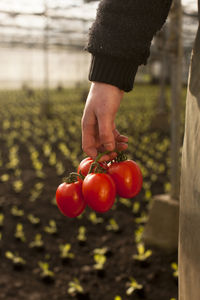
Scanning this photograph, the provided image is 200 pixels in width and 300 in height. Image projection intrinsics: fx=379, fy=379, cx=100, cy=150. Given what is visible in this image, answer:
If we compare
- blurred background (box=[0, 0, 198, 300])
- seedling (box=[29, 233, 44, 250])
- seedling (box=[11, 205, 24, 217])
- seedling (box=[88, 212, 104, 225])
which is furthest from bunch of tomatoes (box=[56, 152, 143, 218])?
seedling (box=[11, 205, 24, 217])

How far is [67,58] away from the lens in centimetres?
3095

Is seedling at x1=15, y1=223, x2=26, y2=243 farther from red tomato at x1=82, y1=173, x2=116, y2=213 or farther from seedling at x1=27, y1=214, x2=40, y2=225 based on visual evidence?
red tomato at x1=82, y1=173, x2=116, y2=213

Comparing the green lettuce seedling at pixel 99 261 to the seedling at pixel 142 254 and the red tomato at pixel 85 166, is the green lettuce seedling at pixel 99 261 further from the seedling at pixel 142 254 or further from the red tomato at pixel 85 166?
the red tomato at pixel 85 166

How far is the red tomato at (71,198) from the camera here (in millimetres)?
1214

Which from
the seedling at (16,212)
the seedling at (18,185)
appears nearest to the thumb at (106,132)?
the seedling at (16,212)

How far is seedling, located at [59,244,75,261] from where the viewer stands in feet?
8.97

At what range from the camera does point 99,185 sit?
43.9 inches

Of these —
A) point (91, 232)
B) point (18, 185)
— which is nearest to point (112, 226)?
point (91, 232)

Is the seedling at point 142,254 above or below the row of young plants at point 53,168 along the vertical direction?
above

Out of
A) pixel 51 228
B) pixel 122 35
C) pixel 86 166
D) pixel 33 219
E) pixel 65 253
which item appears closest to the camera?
pixel 122 35

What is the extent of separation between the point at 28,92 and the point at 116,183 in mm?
15660

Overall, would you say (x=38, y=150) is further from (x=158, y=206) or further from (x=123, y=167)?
(x=123, y=167)

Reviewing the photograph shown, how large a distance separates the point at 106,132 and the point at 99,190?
18cm

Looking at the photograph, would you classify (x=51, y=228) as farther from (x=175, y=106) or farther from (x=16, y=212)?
(x=175, y=106)
